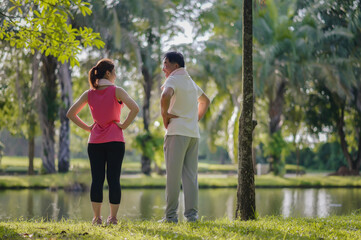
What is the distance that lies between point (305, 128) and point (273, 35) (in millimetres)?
7876

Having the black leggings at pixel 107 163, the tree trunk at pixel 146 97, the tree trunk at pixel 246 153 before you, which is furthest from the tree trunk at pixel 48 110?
the black leggings at pixel 107 163

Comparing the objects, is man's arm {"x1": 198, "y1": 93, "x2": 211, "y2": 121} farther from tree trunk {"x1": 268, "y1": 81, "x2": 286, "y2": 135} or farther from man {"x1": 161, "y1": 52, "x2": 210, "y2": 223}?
tree trunk {"x1": 268, "y1": 81, "x2": 286, "y2": 135}

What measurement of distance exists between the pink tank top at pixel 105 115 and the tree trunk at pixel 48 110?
16.0 meters

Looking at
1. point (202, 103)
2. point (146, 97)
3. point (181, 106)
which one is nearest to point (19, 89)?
point (146, 97)

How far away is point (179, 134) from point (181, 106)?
353mm

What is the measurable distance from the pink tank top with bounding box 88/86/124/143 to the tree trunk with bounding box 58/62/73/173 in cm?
1666

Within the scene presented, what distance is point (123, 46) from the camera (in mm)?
21969

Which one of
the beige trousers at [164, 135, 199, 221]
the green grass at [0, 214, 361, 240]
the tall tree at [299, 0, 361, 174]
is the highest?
the tall tree at [299, 0, 361, 174]

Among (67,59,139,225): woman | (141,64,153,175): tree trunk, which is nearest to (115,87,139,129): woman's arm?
(67,59,139,225): woman

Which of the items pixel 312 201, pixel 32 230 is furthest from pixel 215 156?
pixel 32 230

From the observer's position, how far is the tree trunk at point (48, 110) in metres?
21.8

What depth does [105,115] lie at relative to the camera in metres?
5.85

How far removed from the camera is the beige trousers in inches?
248

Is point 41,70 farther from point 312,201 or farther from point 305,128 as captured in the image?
point 305,128
